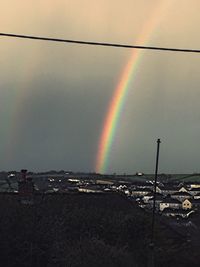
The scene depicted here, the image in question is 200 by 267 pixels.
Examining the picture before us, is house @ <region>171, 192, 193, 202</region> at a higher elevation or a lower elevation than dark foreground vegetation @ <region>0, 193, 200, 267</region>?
higher

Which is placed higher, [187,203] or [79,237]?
[187,203]

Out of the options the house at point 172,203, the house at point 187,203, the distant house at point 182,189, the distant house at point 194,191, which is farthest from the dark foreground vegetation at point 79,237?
the distant house at point 182,189

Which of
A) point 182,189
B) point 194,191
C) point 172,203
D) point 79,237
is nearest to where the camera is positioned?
point 79,237

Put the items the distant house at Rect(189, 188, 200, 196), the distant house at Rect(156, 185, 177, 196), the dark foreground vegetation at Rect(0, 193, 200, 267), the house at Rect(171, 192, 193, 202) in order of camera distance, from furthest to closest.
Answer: the distant house at Rect(189, 188, 200, 196)
the distant house at Rect(156, 185, 177, 196)
the house at Rect(171, 192, 193, 202)
the dark foreground vegetation at Rect(0, 193, 200, 267)

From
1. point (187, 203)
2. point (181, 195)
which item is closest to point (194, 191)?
point (181, 195)

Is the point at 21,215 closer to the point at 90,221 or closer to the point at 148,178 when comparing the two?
the point at 90,221

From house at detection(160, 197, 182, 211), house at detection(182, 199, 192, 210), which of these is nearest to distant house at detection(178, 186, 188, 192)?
house at detection(182, 199, 192, 210)

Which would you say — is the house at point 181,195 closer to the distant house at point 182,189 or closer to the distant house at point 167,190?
the distant house at point 182,189

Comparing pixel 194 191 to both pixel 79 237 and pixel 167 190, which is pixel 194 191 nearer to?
pixel 167 190

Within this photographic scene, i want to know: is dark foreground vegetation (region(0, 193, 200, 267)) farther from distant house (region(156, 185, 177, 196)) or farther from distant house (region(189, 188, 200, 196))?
distant house (region(189, 188, 200, 196))
